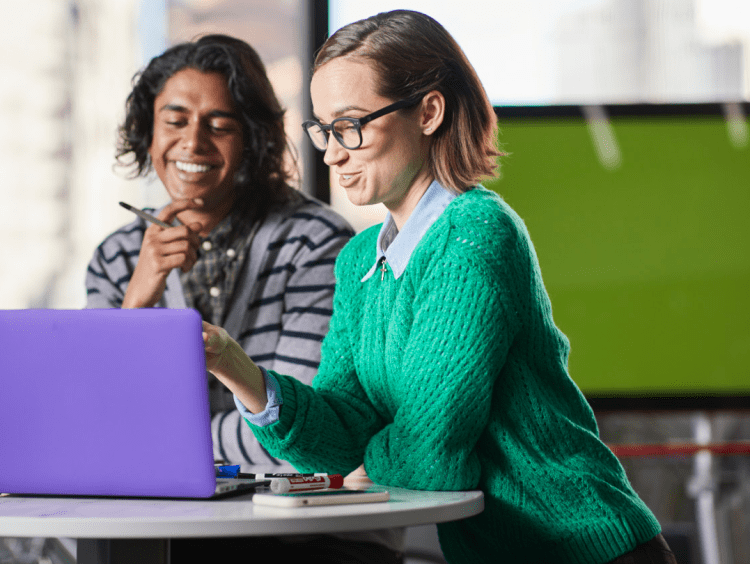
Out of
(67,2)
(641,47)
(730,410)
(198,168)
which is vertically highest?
(67,2)

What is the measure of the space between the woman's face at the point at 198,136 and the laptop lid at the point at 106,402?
97cm

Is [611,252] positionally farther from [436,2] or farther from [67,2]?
[67,2]

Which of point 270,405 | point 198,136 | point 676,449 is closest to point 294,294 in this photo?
point 198,136

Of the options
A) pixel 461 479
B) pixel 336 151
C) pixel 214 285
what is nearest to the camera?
pixel 461 479

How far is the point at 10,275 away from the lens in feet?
8.79

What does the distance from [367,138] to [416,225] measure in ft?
0.51

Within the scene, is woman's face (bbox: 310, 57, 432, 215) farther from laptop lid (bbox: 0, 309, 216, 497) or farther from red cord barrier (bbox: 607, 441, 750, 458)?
red cord barrier (bbox: 607, 441, 750, 458)

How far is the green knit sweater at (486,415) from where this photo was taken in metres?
1.03

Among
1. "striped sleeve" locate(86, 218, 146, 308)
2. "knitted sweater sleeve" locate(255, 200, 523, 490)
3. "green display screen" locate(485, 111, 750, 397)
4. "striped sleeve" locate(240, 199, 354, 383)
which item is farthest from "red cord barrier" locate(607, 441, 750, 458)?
"striped sleeve" locate(86, 218, 146, 308)

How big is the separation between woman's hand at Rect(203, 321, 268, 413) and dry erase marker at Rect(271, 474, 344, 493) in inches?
6.9

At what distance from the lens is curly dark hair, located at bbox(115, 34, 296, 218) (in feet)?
6.06

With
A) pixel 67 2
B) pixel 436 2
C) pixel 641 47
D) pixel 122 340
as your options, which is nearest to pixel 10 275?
pixel 67 2

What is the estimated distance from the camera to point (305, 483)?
92 centimetres

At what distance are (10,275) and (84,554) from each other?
2055 mm
